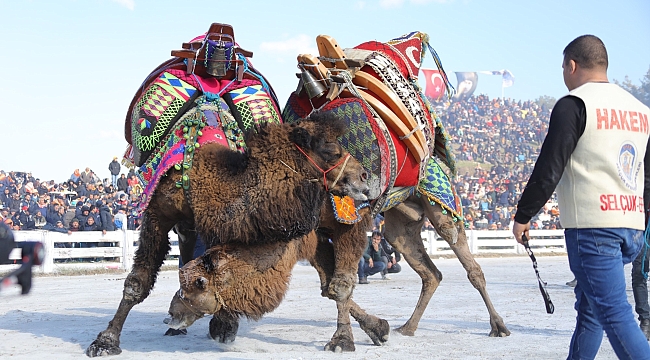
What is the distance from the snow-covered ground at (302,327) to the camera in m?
6.14

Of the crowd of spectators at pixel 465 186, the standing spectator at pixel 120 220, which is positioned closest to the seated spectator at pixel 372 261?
the crowd of spectators at pixel 465 186

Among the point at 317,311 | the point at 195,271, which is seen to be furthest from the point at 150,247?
the point at 317,311

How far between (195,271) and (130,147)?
2.25 m

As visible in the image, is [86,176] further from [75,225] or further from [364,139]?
[364,139]

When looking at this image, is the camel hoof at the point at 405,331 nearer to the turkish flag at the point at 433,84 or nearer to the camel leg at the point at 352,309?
the camel leg at the point at 352,309

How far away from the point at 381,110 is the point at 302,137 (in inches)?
62.5

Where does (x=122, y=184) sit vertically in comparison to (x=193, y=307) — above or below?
above

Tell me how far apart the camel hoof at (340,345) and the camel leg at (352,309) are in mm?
97

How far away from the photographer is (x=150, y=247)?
6191 mm

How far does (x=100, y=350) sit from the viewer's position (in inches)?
233

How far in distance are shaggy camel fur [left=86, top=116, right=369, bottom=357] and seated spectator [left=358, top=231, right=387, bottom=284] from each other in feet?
29.1

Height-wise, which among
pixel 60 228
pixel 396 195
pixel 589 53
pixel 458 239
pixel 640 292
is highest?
pixel 589 53

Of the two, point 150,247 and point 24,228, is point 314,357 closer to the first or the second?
point 150,247

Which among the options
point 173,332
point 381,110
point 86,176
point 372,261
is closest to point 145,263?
point 173,332
